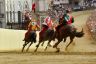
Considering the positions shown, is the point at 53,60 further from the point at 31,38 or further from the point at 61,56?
the point at 31,38

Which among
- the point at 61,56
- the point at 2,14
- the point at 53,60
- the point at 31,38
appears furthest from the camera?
the point at 2,14

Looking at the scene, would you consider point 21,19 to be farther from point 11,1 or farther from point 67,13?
A: point 67,13

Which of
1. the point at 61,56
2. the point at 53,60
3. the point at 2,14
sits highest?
the point at 53,60

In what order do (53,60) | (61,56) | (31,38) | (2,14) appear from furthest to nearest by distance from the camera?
(2,14)
(31,38)
(61,56)
(53,60)

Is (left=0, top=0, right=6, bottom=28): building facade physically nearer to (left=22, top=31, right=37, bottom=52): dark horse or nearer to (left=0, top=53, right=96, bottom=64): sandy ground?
(left=22, top=31, right=37, bottom=52): dark horse

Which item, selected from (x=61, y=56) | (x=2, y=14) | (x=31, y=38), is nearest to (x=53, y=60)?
(x=61, y=56)

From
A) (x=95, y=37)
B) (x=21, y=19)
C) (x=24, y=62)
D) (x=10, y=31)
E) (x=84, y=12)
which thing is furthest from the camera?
(x=84, y=12)

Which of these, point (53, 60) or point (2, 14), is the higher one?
point (53, 60)

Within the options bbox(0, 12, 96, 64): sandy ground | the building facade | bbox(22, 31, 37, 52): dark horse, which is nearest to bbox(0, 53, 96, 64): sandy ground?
bbox(0, 12, 96, 64): sandy ground

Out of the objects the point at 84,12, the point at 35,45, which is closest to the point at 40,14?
the point at 35,45

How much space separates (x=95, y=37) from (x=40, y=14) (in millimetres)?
9706

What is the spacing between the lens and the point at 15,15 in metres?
41.4

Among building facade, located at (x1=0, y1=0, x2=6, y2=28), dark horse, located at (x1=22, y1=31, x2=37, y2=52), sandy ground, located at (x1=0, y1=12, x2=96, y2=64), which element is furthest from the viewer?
building facade, located at (x1=0, y1=0, x2=6, y2=28)

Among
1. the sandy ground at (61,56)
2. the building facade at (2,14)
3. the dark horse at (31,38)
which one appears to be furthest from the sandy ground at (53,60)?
the building facade at (2,14)
